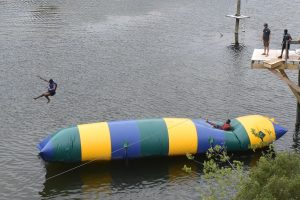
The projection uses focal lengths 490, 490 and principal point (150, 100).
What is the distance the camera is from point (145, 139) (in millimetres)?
38938

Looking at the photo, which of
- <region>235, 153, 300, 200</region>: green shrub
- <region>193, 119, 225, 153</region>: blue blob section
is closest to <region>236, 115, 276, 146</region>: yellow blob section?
<region>193, 119, 225, 153</region>: blue blob section

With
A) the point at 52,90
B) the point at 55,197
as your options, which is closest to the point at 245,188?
the point at 55,197

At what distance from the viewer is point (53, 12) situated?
94.7m

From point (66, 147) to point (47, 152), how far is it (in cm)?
147

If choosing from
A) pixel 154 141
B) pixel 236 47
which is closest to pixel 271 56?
pixel 154 141

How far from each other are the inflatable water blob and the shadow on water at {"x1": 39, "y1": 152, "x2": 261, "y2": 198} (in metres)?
0.97

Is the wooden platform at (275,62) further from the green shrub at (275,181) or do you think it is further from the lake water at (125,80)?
the green shrub at (275,181)

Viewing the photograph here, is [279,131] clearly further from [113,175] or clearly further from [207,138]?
[113,175]

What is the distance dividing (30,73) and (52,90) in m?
16.1

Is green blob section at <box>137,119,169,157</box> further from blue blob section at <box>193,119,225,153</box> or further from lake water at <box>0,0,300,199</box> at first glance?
blue blob section at <box>193,119,225,153</box>

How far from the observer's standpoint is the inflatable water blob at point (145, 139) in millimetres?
38000

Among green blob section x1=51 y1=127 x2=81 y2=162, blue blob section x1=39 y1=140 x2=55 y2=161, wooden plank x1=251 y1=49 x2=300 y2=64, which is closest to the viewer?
blue blob section x1=39 y1=140 x2=55 y2=161

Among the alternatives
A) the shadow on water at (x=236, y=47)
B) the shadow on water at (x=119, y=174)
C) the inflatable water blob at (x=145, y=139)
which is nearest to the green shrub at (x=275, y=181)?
the inflatable water blob at (x=145, y=139)

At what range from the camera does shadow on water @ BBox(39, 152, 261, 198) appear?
1444 inches
